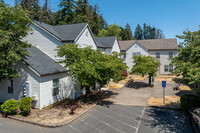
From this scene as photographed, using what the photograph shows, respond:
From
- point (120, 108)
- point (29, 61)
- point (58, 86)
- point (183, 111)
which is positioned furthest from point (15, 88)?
point (183, 111)

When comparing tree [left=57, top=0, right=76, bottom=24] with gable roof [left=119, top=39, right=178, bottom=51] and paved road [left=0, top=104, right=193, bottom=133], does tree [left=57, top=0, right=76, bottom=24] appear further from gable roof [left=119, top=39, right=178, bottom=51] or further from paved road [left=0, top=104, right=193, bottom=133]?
paved road [left=0, top=104, right=193, bottom=133]

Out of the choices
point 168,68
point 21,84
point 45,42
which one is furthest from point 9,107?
point 168,68

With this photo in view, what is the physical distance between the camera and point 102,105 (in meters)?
14.8

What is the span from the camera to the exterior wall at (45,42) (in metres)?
17.4

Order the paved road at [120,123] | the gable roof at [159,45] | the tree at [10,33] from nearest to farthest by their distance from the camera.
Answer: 1. the paved road at [120,123]
2. the tree at [10,33]
3. the gable roof at [159,45]

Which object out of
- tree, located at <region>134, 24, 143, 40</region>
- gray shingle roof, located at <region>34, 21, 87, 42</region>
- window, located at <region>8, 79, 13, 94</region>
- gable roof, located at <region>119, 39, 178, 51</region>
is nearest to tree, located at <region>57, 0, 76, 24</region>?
gable roof, located at <region>119, 39, 178, 51</region>

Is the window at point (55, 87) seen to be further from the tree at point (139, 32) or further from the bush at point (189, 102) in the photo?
the tree at point (139, 32)

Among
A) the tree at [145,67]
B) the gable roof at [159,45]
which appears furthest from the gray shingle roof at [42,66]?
the gable roof at [159,45]

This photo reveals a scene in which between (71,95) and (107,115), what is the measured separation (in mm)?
6346

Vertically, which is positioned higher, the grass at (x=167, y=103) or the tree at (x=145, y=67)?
the tree at (x=145, y=67)

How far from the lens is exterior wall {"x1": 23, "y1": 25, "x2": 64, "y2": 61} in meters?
17.4

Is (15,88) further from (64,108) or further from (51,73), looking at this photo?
(64,108)

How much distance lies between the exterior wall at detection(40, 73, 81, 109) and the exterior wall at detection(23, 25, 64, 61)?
115 inches

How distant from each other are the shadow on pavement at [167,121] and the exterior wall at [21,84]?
9806 mm
